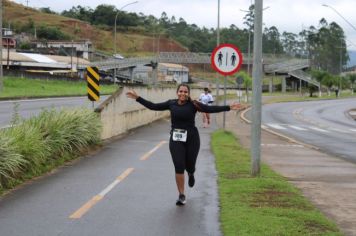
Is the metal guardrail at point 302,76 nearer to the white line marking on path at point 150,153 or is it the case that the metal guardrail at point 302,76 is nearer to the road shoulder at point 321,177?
the road shoulder at point 321,177

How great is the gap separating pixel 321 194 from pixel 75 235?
455 centimetres

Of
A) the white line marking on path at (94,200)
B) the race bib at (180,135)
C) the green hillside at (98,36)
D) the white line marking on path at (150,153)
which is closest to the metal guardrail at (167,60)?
the green hillside at (98,36)

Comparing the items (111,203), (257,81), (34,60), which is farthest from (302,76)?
(111,203)

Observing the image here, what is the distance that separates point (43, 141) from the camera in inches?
471

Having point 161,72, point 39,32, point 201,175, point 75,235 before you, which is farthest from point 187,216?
point 39,32

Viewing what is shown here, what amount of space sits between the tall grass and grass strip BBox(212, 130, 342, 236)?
343cm

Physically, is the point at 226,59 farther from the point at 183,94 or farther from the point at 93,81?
the point at 183,94

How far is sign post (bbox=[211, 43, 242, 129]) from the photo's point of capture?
18016 millimetres

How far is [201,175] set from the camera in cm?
1171

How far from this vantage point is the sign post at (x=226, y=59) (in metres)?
18.0

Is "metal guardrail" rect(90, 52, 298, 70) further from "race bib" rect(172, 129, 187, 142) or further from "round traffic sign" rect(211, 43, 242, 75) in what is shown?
"race bib" rect(172, 129, 187, 142)

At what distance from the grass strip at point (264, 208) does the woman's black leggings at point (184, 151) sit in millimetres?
761

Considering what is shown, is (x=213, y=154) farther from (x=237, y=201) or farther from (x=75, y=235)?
(x=75, y=235)

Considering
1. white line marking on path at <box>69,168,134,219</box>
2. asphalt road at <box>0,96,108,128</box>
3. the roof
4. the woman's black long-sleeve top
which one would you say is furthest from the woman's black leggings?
the roof
